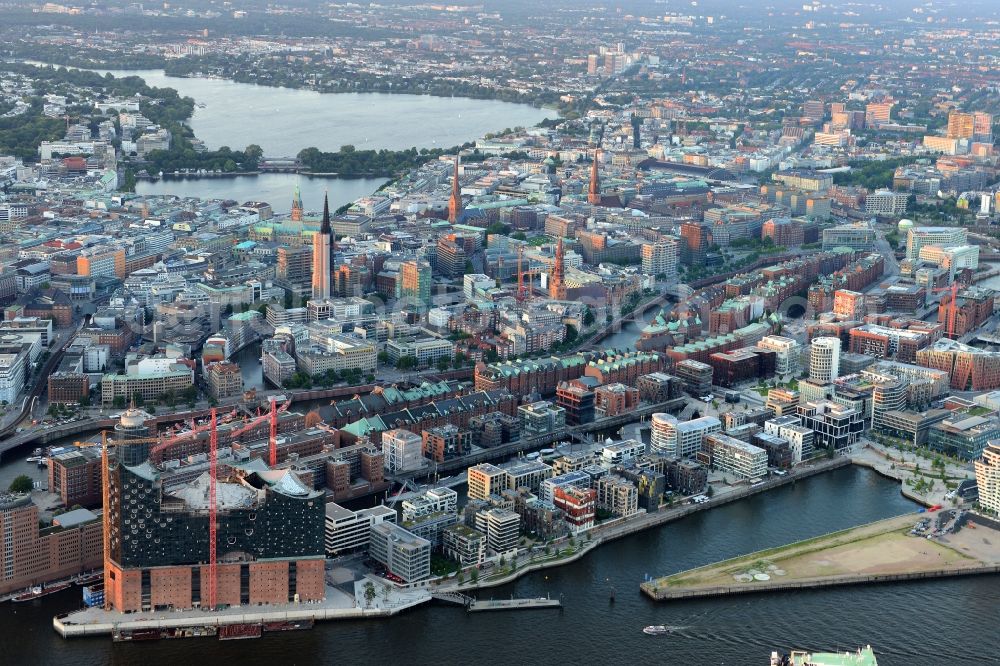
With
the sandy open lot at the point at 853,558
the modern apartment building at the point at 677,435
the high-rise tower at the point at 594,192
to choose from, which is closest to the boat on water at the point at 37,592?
the sandy open lot at the point at 853,558

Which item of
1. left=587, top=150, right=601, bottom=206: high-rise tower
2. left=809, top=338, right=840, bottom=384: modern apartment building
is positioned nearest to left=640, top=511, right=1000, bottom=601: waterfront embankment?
left=809, top=338, right=840, bottom=384: modern apartment building

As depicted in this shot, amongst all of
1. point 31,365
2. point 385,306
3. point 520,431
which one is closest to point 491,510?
point 520,431

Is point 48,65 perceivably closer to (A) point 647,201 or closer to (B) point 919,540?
(A) point 647,201

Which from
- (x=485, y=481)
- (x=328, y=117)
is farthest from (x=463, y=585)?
(x=328, y=117)

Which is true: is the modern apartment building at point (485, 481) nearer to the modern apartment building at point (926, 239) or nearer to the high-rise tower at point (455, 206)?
the modern apartment building at point (926, 239)

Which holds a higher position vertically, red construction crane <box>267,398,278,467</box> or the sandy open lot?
red construction crane <box>267,398,278,467</box>

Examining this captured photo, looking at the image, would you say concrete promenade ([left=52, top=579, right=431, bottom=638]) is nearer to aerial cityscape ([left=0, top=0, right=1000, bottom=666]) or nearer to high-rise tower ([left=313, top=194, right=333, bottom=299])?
aerial cityscape ([left=0, top=0, right=1000, bottom=666])

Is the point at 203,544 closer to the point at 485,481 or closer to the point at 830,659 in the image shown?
the point at 485,481
